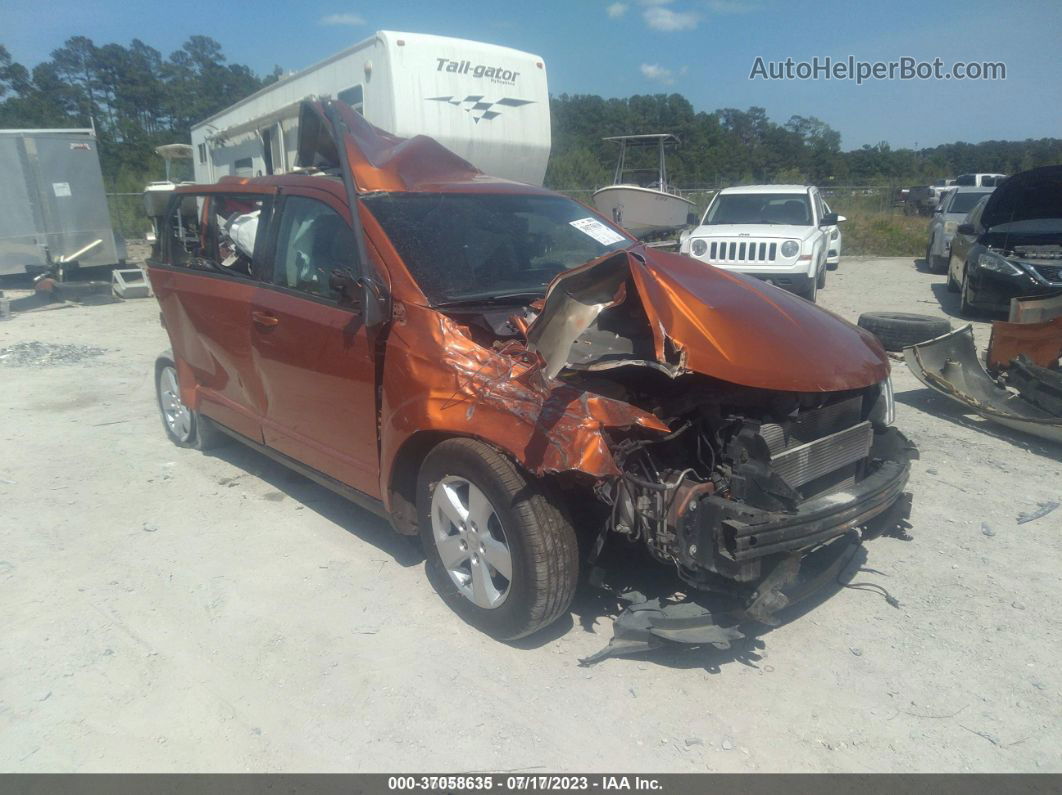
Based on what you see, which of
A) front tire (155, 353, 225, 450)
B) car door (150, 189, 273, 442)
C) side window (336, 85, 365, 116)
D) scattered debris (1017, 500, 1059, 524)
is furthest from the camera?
side window (336, 85, 365, 116)

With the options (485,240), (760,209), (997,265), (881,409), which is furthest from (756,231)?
(485,240)

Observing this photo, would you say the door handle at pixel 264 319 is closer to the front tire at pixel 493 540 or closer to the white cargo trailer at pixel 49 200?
the front tire at pixel 493 540

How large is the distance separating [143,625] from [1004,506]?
481 centimetres

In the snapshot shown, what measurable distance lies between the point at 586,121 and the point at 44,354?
39.0m

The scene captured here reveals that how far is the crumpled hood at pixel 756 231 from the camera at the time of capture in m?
11.0

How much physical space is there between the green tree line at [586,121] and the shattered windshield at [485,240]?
3254 cm

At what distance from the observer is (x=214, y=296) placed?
4738 mm

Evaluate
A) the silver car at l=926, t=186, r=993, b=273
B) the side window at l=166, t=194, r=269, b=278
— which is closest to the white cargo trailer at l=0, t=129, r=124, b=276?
the side window at l=166, t=194, r=269, b=278

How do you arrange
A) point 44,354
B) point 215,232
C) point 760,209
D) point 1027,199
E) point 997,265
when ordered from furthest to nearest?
point 760,209, point 1027,199, point 997,265, point 44,354, point 215,232

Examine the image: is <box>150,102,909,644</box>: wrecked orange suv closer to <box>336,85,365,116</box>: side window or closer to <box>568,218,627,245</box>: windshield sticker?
<box>568,218,627,245</box>: windshield sticker

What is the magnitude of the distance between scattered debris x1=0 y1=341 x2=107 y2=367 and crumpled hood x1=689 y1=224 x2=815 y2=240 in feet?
28.1

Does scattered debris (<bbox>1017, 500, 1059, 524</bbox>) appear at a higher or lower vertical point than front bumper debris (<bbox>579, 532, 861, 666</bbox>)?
lower

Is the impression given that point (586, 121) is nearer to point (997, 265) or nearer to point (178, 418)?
point (997, 265)

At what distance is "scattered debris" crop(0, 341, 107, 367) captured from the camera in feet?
29.9
